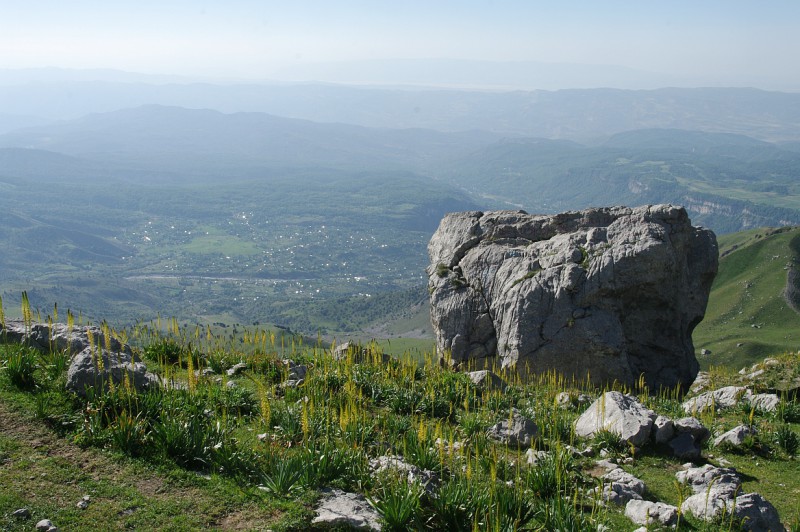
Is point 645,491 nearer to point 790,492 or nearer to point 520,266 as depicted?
point 790,492

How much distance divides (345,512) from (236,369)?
949 centimetres

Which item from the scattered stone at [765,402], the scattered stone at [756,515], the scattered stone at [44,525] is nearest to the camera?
the scattered stone at [44,525]

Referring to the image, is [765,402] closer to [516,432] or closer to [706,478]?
[706,478]

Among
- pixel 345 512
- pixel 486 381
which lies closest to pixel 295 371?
pixel 486 381

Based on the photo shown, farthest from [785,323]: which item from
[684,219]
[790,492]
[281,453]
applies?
[281,453]

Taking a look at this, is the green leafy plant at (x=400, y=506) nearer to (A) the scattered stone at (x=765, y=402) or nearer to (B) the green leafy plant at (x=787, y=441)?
(B) the green leafy plant at (x=787, y=441)

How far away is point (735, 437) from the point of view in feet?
53.3

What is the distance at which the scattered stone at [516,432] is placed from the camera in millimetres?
15445

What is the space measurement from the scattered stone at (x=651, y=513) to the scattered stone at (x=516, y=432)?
12.1 ft

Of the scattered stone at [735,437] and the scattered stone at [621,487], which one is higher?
the scattered stone at [621,487]

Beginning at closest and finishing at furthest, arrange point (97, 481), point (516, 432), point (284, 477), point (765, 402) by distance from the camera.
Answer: point (97, 481) → point (284, 477) → point (516, 432) → point (765, 402)

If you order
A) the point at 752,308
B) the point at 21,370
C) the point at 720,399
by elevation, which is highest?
the point at 21,370

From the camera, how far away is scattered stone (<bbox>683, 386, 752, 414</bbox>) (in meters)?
20.5

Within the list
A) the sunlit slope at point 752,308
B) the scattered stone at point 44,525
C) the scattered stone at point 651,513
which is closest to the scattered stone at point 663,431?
the scattered stone at point 651,513
